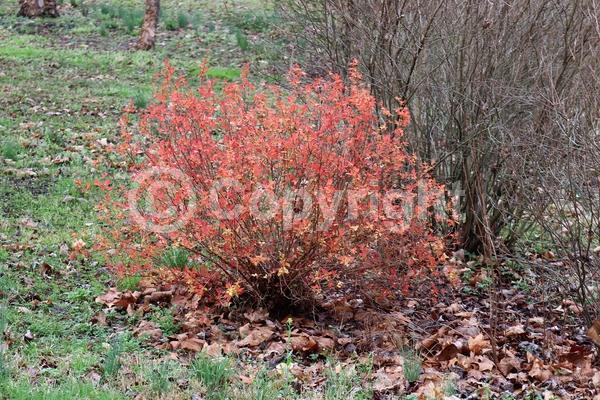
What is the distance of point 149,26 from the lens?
44.9 feet

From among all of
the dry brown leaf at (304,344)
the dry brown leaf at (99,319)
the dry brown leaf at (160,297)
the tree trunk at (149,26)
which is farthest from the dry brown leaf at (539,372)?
the tree trunk at (149,26)

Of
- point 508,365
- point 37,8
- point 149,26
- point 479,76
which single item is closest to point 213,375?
point 508,365

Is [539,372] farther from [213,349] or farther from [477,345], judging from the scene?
[213,349]

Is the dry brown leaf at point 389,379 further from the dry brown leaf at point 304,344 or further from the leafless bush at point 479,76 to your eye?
the leafless bush at point 479,76

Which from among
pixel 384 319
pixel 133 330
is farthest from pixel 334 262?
pixel 133 330

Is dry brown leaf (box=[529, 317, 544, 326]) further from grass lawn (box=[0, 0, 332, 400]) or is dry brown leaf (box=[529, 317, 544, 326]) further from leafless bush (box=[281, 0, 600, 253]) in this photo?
grass lawn (box=[0, 0, 332, 400])

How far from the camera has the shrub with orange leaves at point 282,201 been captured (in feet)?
15.0

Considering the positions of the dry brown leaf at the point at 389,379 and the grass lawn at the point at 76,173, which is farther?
the dry brown leaf at the point at 389,379

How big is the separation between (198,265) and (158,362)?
1.14m

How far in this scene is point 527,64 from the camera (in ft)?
20.1

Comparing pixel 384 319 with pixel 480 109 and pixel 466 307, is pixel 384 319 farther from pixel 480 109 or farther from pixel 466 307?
pixel 480 109
